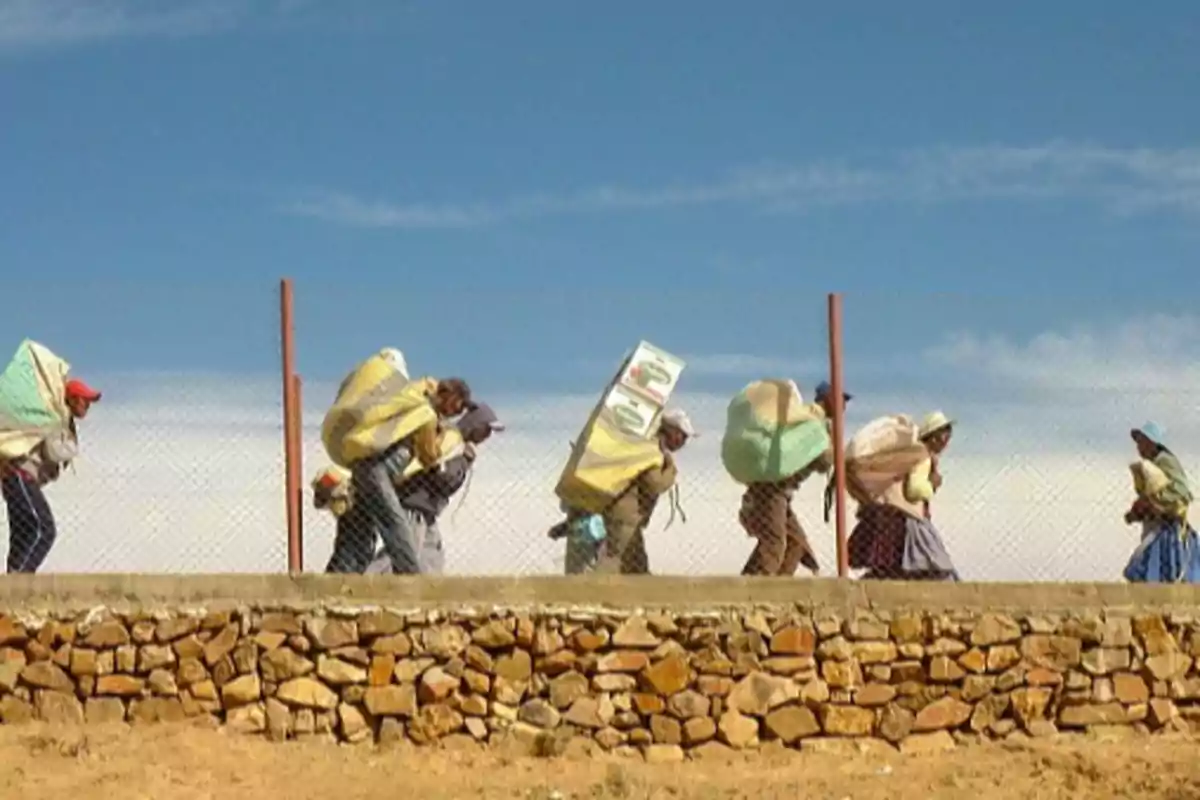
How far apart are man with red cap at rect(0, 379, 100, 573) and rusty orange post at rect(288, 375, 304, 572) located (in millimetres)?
1040

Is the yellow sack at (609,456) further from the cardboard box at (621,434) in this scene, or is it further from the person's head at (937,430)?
the person's head at (937,430)

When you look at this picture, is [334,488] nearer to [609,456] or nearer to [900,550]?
[609,456]

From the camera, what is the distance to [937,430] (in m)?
12.2

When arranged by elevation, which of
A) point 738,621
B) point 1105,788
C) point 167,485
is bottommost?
point 1105,788

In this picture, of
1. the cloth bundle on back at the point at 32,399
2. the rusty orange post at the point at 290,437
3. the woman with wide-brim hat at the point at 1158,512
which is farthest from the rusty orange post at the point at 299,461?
the woman with wide-brim hat at the point at 1158,512

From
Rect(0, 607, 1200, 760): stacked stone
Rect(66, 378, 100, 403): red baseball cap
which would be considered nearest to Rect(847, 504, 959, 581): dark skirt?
Rect(0, 607, 1200, 760): stacked stone

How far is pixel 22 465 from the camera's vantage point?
11.8 m

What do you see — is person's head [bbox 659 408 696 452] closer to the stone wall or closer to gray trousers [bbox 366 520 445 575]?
the stone wall

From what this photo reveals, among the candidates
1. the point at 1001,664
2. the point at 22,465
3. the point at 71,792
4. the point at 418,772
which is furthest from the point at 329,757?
the point at 1001,664

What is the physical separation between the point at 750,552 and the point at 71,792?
12.4ft

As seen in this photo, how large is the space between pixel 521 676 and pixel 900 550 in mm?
2246

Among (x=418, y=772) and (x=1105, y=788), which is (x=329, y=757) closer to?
(x=418, y=772)

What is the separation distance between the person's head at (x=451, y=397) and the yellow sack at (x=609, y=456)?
0.65 m

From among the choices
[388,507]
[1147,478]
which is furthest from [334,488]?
[1147,478]
